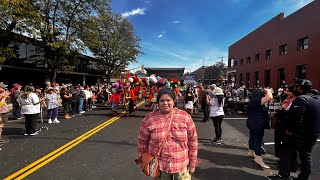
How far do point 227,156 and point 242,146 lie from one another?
1.20 meters

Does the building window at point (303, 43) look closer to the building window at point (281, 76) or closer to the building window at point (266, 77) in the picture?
the building window at point (281, 76)

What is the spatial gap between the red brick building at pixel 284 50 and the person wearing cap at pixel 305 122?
17444 millimetres

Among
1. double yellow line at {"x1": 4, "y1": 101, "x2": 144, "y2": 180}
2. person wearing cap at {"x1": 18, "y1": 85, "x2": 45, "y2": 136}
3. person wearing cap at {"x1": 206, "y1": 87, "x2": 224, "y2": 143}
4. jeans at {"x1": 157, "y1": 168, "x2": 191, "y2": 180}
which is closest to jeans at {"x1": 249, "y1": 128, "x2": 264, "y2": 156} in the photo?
person wearing cap at {"x1": 206, "y1": 87, "x2": 224, "y2": 143}

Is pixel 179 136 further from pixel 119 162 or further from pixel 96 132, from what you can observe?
pixel 96 132

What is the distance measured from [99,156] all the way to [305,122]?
4.56 metres

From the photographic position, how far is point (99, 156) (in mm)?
5832

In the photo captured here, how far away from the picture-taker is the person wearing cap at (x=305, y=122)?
12.8ft

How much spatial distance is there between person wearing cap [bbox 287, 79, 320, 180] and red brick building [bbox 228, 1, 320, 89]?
17.4 metres

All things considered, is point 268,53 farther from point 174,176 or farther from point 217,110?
point 174,176

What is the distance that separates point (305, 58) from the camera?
20.5 m

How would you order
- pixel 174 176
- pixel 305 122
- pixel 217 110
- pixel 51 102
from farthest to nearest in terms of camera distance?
pixel 51 102 → pixel 217 110 → pixel 305 122 → pixel 174 176

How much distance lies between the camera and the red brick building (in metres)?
19.5

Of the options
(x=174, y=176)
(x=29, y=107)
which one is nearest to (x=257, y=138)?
(x=174, y=176)

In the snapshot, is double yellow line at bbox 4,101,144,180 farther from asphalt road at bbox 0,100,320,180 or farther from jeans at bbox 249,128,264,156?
jeans at bbox 249,128,264,156
